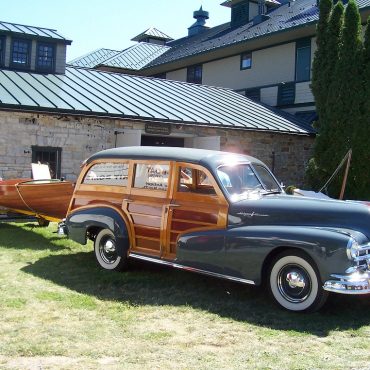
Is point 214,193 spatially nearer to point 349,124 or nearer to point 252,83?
point 349,124

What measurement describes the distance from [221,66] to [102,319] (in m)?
19.5

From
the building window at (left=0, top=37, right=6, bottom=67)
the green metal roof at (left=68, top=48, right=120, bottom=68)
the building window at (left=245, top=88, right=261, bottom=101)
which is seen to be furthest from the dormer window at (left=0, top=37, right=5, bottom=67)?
the green metal roof at (left=68, top=48, right=120, bottom=68)

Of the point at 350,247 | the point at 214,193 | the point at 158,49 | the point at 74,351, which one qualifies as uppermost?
the point at 158,49

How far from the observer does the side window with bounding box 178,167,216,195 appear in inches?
248

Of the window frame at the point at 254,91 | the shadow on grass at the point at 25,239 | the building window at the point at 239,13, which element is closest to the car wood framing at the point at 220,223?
the shadow on grass at the point at 25,239

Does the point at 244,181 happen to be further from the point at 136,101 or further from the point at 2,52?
the point at 2,52

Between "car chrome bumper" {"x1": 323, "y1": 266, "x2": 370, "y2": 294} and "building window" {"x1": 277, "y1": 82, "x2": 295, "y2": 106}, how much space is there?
15.1 metres

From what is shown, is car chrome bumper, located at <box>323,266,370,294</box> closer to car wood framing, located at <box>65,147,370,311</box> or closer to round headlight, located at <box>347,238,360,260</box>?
car wood framing, located at <box>65,147,370,311</box>

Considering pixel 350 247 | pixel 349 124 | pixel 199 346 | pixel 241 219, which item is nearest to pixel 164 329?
pixel 199 346

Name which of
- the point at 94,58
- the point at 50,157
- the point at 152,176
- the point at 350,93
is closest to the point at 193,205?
the point at 152,176

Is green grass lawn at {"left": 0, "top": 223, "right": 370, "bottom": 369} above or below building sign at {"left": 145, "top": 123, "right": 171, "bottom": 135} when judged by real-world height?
below

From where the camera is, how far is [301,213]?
5691 millimetres

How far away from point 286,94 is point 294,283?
15290mm

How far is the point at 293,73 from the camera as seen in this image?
1944 cm
